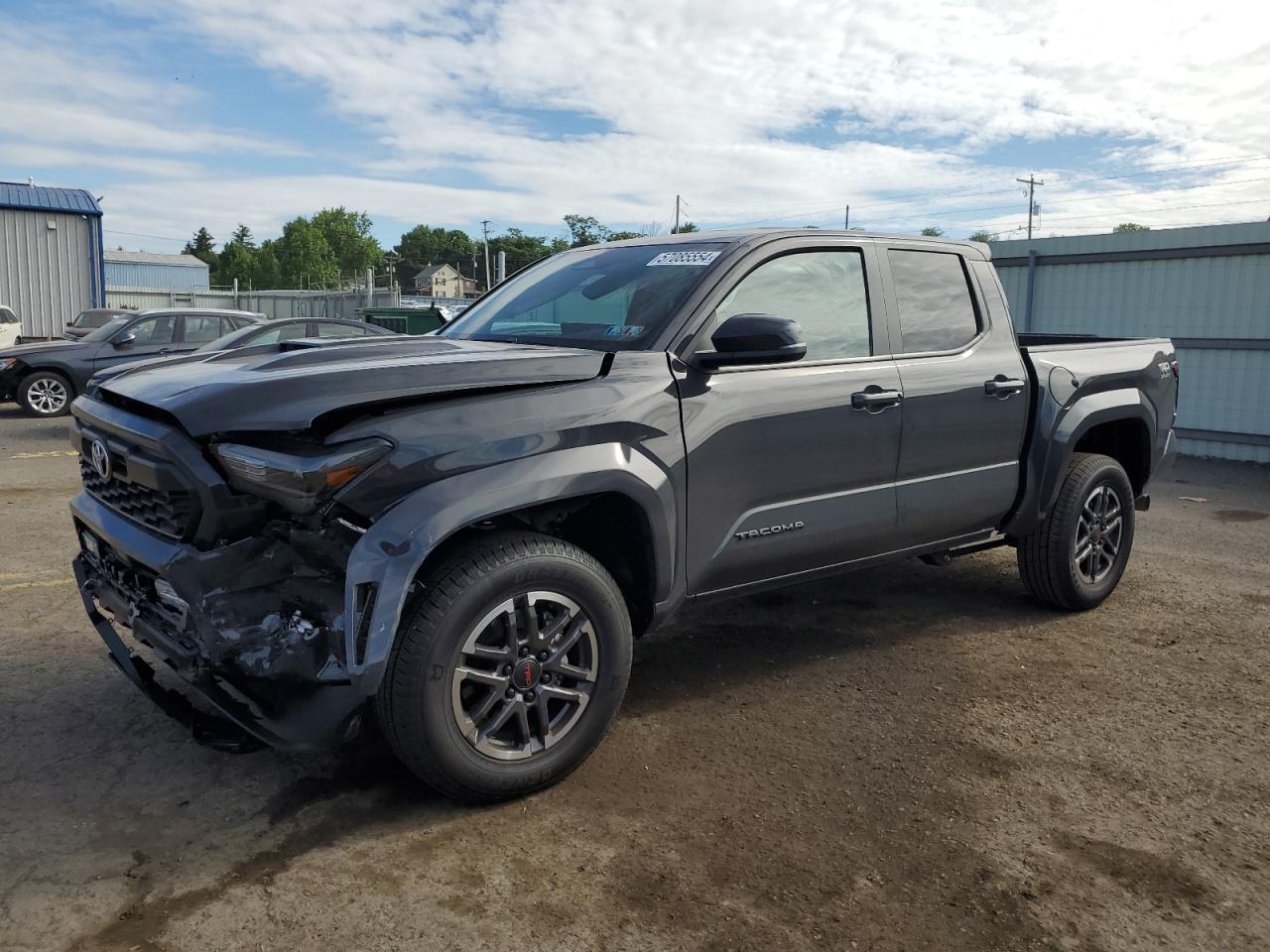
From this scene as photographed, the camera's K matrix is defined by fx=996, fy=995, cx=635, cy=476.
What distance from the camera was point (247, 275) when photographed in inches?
4341

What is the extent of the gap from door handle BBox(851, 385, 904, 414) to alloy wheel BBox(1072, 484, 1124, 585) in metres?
1.59

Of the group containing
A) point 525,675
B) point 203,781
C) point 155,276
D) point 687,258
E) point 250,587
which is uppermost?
point 155,276

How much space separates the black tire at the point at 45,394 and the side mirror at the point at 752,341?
1282 centimetres

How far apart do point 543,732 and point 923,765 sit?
136 cm

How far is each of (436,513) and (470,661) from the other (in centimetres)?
49

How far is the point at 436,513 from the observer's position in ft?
9.37

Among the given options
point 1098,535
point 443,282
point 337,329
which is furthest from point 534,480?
point 443,282

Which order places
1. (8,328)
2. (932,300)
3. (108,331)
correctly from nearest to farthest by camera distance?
(932,300) < (108,331) < (8,328)

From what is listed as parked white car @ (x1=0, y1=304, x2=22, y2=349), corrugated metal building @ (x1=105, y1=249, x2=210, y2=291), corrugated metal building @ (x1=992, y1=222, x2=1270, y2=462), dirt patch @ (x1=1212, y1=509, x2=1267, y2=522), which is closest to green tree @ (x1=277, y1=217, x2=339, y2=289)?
corrugated metal building @ (x1=105, y1=249, x2=210, y2=291)

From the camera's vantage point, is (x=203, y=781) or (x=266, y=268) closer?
(x=203, y=781)

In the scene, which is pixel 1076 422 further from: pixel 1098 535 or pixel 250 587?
pixel 250 587

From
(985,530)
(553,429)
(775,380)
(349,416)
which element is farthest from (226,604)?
(985,530)

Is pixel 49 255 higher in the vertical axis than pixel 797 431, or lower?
higher

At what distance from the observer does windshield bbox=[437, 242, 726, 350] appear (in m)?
3.73
